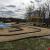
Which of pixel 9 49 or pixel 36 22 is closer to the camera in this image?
pixel 9 49

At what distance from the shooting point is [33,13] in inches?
428

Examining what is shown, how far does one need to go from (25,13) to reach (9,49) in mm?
7129

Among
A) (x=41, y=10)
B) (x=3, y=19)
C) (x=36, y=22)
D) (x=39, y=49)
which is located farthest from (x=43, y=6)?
(x=39, y=49)

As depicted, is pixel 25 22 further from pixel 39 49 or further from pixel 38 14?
pixel 39 49

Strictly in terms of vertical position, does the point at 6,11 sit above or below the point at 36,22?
above

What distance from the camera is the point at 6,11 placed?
30.2ft

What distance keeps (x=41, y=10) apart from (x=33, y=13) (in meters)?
0.61

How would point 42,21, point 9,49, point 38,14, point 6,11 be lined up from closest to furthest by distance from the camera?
point 9,49 → point 6,11 → point 42,21 → point 38,14

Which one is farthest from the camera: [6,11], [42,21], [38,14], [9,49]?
[38,14]

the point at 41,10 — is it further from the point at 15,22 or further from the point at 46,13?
the point at 15,22

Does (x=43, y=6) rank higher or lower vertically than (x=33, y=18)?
higher

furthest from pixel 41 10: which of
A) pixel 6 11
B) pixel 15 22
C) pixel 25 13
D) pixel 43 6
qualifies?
pixel 6 11

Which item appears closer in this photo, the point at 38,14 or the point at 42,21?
the point at 42,21

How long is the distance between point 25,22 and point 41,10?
1.31 meters
